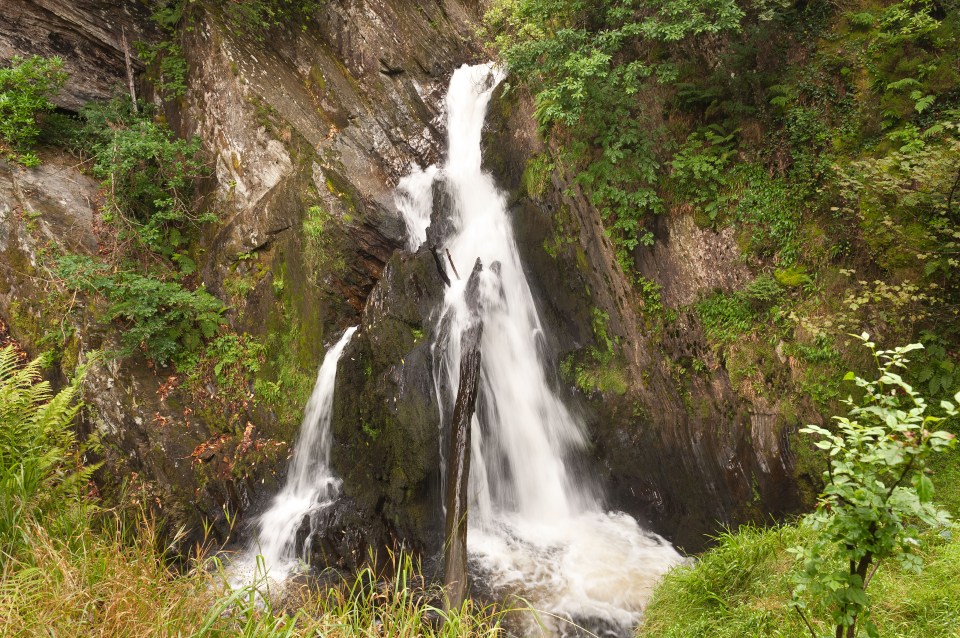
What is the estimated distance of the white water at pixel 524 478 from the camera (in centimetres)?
531

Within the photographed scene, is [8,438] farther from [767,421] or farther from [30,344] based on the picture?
[767,421]

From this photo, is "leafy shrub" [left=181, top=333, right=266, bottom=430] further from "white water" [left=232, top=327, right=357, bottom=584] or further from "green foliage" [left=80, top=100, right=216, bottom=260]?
"green foliage" [left=80, top=100, right=216, bottom=260]

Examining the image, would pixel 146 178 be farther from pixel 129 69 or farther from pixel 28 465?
pixel 28 465

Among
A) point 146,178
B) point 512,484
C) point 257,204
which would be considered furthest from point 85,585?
Answer: point 146,178

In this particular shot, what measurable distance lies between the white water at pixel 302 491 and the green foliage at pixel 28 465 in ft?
11.1

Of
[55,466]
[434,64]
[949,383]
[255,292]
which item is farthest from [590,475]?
[434,64]

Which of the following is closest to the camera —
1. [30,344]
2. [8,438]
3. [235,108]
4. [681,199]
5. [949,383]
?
[8,438]

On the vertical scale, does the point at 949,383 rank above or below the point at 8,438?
below

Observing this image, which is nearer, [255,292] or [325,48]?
[255,292]

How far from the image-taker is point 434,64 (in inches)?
439

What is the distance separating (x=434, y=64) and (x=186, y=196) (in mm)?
6503

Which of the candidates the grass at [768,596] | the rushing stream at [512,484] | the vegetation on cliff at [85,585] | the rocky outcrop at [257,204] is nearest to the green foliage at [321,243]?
the rocky outcrop at [257,204]

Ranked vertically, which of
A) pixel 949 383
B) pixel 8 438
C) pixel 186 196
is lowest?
pixel 949 383

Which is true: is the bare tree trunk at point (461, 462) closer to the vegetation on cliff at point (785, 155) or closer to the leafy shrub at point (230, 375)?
the vegetation on cliff at point (785, 155)
